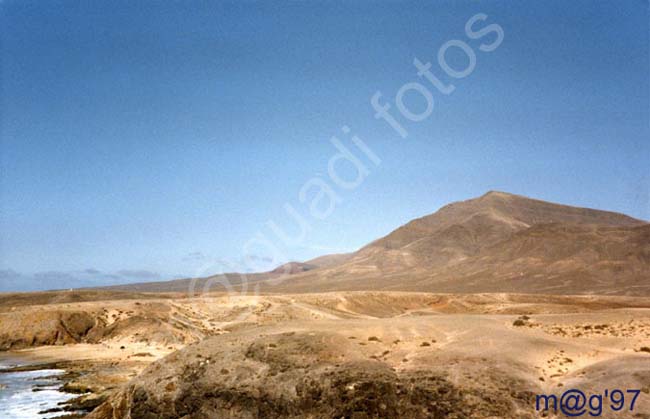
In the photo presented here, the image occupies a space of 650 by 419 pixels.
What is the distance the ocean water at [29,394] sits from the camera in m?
21.0

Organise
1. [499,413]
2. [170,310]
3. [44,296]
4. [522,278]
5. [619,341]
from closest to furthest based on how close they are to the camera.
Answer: [499,413]
[619,341]
[170,310]
[44,296]
[522,278]

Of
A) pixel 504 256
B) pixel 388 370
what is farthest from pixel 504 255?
pixel 388 370

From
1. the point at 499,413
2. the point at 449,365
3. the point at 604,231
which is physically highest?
the point at 604,231

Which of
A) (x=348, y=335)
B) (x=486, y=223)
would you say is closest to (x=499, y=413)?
(x=348, y=335)

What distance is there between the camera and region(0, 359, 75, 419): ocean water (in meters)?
21.0

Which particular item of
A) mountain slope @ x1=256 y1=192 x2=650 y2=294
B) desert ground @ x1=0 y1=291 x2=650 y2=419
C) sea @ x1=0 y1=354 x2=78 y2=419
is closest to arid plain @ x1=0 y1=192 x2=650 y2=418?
desert ground @ x1=0 y1=291 x2=650 y2=419

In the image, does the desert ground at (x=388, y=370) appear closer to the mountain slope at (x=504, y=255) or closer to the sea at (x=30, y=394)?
the sea at (x=30, y=394)

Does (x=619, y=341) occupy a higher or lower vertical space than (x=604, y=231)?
lower

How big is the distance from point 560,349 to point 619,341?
2.83 metres

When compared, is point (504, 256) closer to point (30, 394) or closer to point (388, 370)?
point (30, 394)

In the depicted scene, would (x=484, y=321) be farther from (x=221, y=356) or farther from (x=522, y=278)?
(x=522, y=278)

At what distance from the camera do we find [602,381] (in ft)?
44.5

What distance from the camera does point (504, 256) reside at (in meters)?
112

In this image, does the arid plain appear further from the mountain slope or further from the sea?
the mountain slope
